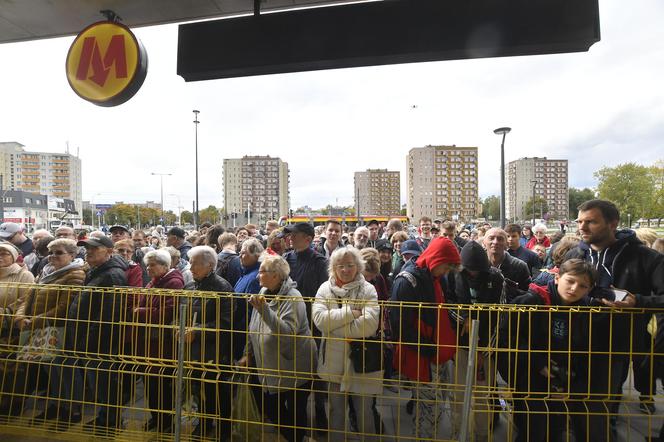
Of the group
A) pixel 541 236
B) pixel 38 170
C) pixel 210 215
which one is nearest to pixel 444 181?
pixel 210 215

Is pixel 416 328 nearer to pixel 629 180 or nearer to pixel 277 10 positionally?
pixel 277 10

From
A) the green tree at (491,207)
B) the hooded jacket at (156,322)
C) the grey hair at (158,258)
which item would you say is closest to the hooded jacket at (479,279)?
the hooded jacket at (156,322)

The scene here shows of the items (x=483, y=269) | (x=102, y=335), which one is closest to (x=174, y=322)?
(x=102, y=335)

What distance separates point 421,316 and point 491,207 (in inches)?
4214

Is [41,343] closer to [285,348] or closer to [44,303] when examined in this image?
[44,303]

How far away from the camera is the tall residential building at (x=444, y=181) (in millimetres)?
106250

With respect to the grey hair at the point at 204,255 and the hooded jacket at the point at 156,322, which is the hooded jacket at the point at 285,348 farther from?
the grey hair at the point at 204,255

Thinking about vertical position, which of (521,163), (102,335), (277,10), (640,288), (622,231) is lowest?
(102,335)

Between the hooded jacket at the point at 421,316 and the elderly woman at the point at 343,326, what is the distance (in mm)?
236

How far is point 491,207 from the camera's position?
9981cm

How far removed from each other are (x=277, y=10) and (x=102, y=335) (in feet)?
11.3

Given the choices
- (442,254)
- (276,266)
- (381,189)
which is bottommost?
(276,266)

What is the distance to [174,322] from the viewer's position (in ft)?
9.39

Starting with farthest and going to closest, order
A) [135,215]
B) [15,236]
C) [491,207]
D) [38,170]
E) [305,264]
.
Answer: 1. [38,170]
2. [491,207]
3. [135,215]
4. [15,236]
5. [305,264]
